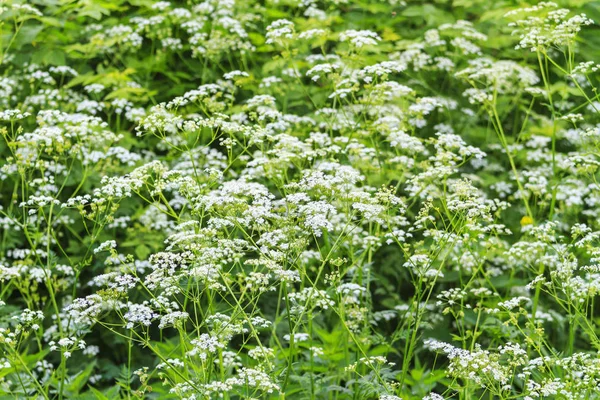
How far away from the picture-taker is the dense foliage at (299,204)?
190 inches

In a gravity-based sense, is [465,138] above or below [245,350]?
above

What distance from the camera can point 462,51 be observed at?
8.36 meters

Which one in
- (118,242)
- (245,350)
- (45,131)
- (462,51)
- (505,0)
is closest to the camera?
(45,131)

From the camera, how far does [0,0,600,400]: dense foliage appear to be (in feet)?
15.8

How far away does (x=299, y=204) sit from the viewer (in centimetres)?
468

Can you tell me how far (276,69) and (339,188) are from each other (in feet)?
12.9

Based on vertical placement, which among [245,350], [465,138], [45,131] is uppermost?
[45,131]

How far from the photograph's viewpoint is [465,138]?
27.9ft

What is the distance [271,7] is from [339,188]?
5.04m

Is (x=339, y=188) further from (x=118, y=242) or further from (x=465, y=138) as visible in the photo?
(x=465, y=138)

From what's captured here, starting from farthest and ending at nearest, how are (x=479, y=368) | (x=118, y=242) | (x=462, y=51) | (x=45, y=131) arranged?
(x=462, y=51) → (x=118, y=242) → (x=45, y=131) → (x=479, y=368)

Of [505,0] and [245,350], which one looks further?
[505,0]

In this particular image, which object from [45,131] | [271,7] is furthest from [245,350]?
[271,7]

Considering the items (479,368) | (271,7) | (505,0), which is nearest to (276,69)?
(271,7)
